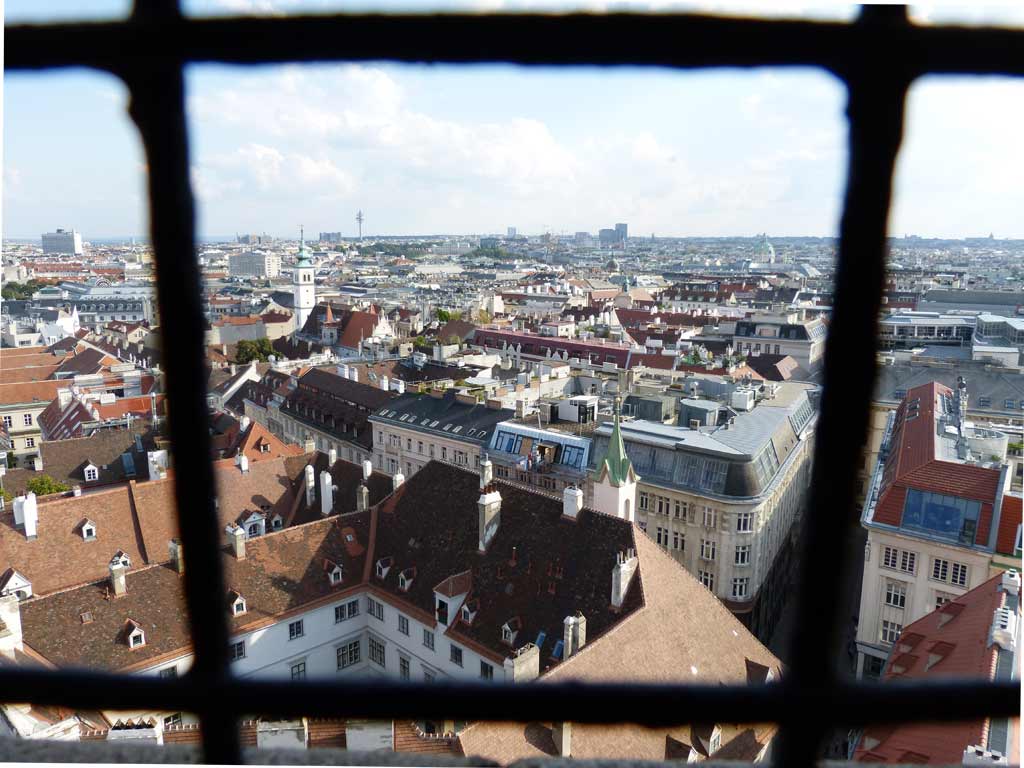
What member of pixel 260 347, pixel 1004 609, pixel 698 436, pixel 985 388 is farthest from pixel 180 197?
pixel 260 347

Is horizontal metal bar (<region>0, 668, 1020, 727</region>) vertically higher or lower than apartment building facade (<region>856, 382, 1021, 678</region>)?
higher

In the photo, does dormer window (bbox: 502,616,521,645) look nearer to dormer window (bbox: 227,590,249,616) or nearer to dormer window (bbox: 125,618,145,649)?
dormer window (bbox: 227,590,249,616)

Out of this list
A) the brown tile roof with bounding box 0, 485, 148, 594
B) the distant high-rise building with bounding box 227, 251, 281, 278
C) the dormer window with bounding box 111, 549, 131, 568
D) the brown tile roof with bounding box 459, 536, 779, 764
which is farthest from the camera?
the distant high-rise building with bounding box 227, 251, 281, 278

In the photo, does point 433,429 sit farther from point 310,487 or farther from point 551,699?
point 551,699

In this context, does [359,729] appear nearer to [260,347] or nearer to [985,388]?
[985,388]

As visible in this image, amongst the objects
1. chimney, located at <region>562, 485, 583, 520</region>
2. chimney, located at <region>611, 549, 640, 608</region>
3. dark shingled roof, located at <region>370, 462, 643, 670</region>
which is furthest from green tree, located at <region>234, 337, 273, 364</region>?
chimney, located at <region>611, 549, 640, 608</region>

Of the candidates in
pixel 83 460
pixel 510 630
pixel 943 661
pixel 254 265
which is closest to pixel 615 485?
pixel 510 630
